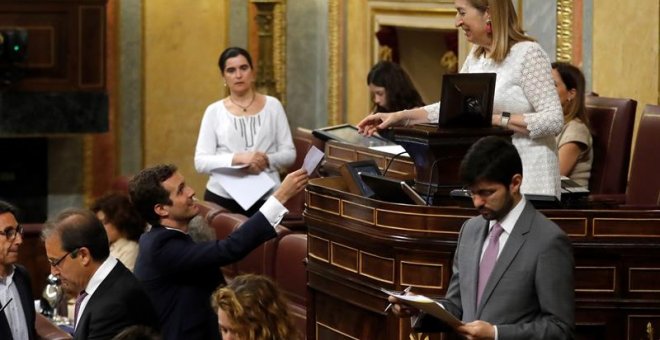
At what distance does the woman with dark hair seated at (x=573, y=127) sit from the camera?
6.84 m

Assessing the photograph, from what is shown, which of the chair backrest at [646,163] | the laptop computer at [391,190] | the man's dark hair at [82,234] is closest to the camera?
the man's dark hair at [82,234]

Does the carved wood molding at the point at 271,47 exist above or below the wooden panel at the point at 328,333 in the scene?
above

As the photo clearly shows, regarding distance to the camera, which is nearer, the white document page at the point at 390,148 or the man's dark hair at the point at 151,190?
the man's dark hair at the point at 151,190

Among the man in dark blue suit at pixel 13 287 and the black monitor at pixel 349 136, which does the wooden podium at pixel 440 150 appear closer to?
the man in dark blue suit at pixel 13 287

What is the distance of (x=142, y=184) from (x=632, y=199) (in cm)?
241

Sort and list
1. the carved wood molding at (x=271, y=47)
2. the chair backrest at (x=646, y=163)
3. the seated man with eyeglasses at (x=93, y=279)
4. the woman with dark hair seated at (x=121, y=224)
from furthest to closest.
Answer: the carved wood molding at (x=271, y=47) → the chair backrest at (x=646, y=163) → the woman with dark hair seated at (x=121, y=224) → the seated man with eyeglasses at (x=93, y=279)

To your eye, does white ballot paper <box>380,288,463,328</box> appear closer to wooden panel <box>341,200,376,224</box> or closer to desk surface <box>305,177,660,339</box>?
desk surface <box>305,177,660,339</box>

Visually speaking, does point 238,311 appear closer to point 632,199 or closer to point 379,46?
point 632,199

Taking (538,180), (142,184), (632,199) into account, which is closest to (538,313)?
(538,180)

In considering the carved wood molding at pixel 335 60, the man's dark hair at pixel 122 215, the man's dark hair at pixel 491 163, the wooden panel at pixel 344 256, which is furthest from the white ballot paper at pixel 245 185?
the man's dark hair at pixel 491 163

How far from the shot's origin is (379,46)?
10.8 metres

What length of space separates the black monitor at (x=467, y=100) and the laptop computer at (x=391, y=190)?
0.86 feet

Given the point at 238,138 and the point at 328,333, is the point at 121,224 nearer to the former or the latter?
the point at 328,333

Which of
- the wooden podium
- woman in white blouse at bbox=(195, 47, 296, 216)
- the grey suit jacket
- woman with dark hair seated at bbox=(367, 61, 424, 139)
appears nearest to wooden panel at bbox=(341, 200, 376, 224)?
the wooden podium
